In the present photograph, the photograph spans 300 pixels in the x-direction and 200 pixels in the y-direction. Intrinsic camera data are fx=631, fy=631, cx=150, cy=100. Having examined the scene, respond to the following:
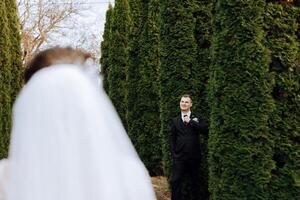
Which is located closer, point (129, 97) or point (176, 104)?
point (176, 104)

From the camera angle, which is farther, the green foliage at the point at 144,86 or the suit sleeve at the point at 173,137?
the green foliage at the point at 144,86

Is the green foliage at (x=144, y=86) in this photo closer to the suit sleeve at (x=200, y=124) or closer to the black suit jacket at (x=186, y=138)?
the black suit jacket at (x=186, y=138)

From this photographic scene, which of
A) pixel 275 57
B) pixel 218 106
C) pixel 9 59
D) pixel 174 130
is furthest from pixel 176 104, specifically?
pixel 9 59

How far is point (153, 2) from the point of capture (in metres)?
13.6

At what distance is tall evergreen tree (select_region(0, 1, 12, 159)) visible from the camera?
16984 mm

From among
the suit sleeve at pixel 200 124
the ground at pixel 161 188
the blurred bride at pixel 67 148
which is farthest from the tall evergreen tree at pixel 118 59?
the blurred bride at pixel 67 148

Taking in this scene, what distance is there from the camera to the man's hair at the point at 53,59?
2590 mm

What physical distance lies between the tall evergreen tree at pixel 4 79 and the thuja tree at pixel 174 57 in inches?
277

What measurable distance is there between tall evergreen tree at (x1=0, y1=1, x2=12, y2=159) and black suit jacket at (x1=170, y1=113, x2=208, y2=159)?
26.8ft

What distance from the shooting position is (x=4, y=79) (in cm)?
1720

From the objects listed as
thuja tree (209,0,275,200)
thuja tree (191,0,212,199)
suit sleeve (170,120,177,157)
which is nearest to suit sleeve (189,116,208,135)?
suit sleeve (170,120,177,157)

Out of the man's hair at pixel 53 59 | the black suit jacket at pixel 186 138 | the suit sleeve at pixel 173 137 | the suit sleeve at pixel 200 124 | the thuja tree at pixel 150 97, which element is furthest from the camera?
the thuja tree at pixel 150 97

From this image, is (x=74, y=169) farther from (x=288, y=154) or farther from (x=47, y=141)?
(x=288, y=154)

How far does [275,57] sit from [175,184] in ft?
10.3
